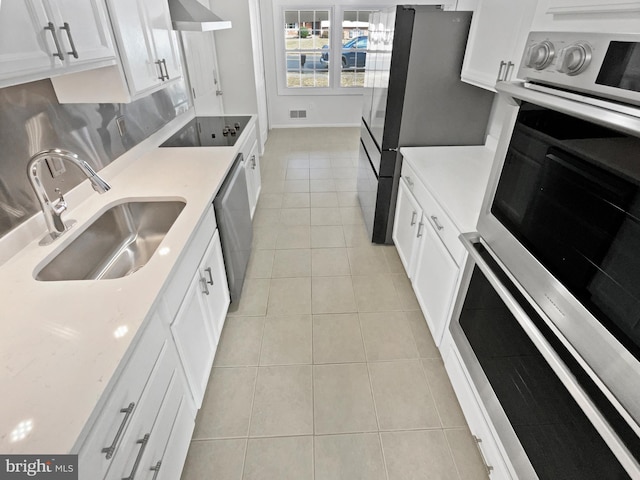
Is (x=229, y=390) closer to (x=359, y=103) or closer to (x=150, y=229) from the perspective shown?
(x=150, y=229)

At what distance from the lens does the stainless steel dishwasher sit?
1.90 meters

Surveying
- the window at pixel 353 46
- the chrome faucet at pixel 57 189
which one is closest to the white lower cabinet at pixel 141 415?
the chrome faucet at pixel 57 189

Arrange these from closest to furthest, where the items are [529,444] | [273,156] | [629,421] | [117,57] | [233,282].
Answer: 1. [629,421]
2. [529,444]
3. [117,57]
4. [233,282]
5. [273,156]

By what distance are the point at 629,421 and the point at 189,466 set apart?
154cm

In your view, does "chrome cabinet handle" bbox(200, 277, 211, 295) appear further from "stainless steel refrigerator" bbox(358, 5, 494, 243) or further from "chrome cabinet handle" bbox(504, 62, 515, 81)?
"chrome cabinet handle" bbox(504, 62, 515, 81)

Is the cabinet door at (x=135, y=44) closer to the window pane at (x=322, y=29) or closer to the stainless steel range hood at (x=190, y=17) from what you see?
the stainless steel range hood at (x=190, y=17)

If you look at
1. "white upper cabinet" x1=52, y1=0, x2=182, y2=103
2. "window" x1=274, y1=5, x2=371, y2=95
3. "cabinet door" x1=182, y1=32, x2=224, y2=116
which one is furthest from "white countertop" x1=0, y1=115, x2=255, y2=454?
"window" x1=274, y1=5, x2=371, y2=95

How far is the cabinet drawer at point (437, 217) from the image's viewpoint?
1.57m

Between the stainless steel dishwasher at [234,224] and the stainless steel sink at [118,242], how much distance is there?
0.24m

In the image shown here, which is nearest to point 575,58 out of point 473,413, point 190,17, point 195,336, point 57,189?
point 473,413

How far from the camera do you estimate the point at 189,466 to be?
4.79ft

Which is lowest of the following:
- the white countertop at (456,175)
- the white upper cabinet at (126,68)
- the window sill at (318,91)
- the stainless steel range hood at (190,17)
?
the window sill at (318,91)

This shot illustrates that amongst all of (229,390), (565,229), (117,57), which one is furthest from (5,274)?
(565,229)

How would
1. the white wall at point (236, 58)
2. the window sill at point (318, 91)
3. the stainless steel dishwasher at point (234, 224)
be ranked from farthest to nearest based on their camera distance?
the window sill at point (318, 91) < the white wall at point (236, 58) < the stainless steel dishwasher at point (234, 224)
